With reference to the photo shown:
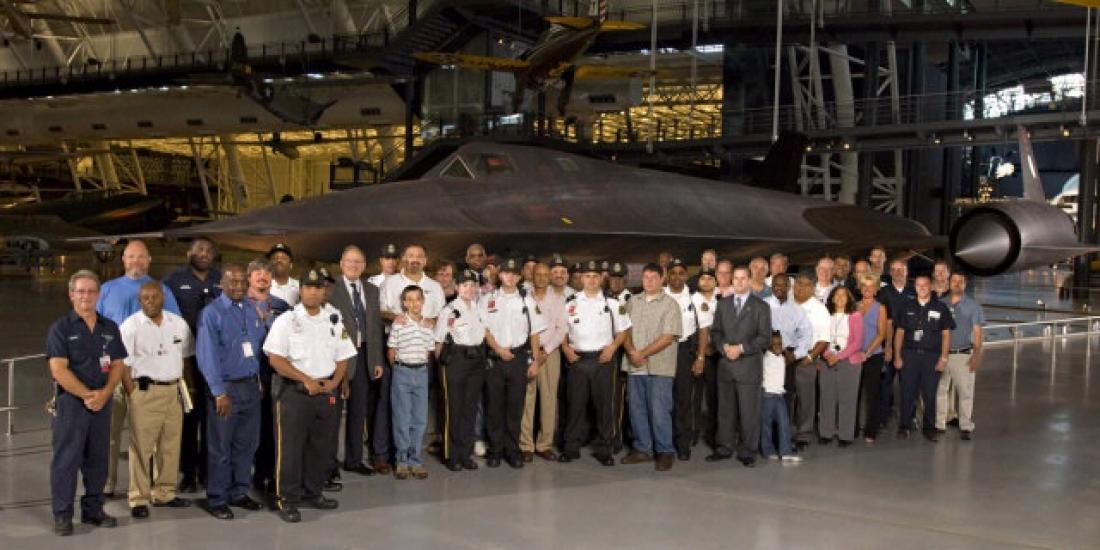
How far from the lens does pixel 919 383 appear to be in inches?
354

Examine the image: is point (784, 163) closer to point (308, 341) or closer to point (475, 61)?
point (475, 61)

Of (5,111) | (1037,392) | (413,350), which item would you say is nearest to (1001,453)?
(1037,392)

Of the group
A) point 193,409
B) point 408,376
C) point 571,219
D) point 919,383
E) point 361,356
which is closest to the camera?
point 193,409

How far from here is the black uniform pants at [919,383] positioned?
29.1 feet

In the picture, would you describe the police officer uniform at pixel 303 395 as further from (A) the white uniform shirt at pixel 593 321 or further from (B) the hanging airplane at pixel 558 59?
(B) the hanging airplane at pixel 558 59

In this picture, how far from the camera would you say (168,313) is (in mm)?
5891

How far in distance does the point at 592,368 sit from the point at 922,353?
3478 mm

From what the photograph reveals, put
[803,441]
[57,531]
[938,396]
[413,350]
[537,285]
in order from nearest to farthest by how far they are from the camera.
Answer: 1. [57,531]
2. [413,350]
3. [537,285]
4. [803,441]
5. [938,396]

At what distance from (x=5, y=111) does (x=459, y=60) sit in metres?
30.4

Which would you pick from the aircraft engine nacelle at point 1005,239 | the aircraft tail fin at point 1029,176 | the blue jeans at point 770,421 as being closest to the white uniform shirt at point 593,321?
the blue jeans at point 770,421

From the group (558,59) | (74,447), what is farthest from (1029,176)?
(558,59)

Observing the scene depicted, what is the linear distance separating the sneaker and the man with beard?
4.35 ft

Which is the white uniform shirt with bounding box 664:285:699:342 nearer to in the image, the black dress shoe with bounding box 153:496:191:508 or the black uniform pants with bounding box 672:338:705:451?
the black uniform pants with bounding box 672:338:705:451

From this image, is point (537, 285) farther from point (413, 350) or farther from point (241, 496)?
point (241, 496)
